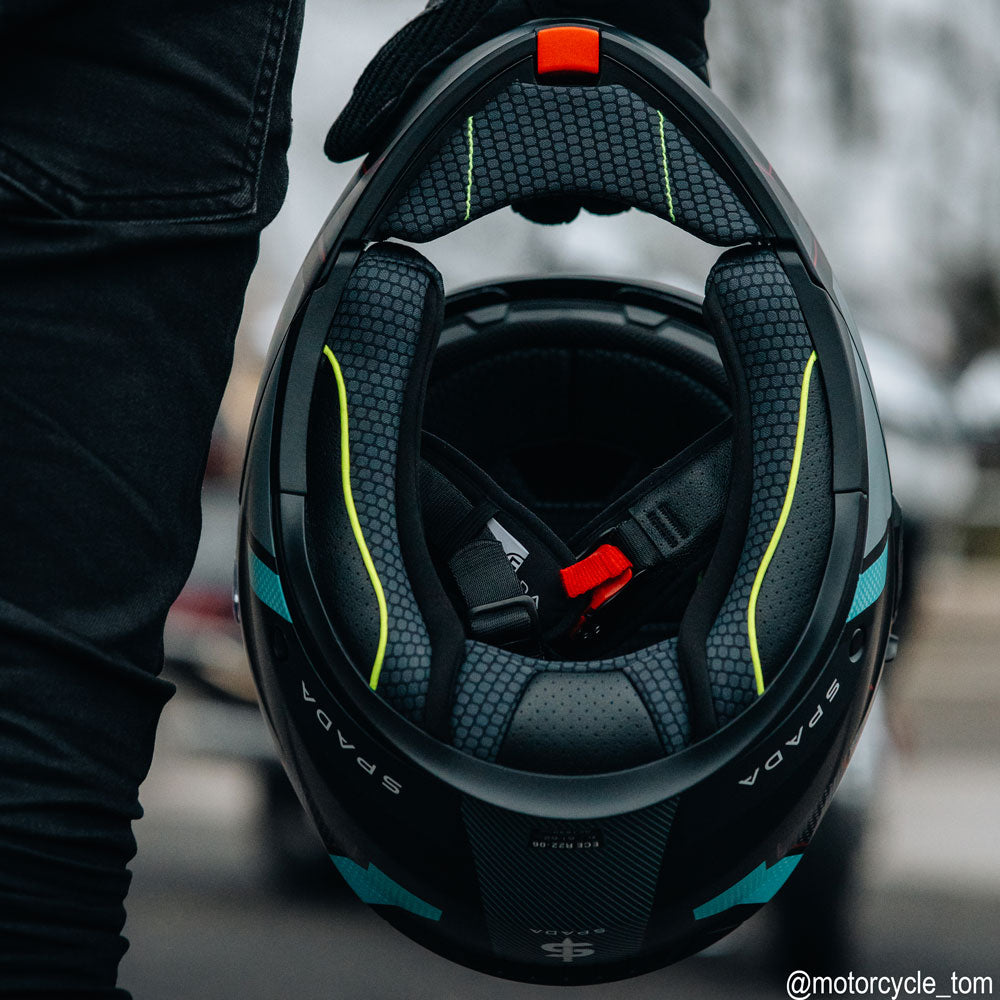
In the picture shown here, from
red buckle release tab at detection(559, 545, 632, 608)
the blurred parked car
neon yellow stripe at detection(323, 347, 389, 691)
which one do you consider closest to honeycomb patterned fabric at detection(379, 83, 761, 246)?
neon yellow stripe at detection(323, 347, 389, 691)

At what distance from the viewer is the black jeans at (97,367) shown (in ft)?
2.83

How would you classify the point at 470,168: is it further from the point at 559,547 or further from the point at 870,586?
the point at 870,586

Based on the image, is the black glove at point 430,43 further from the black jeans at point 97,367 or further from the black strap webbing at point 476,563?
the black strap webbing at point 476,563

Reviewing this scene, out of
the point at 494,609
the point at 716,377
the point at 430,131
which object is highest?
the point at 430,131

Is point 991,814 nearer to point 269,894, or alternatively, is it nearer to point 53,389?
point 269,894

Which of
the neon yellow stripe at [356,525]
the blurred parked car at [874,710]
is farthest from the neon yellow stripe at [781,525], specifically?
the blurred parked car at [874,710]

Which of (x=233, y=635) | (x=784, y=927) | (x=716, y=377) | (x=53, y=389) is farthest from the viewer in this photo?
(x=233, y=635)

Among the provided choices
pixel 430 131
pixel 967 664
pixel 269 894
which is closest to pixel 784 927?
pixel 269 894

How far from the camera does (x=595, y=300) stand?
1282 millimetres

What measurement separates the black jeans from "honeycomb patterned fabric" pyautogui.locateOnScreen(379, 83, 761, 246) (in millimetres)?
172

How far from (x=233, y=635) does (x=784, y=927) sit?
153 centimetres

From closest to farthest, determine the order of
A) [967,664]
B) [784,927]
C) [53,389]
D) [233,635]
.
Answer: [53,389], [784,927], [233,635], [967,664]

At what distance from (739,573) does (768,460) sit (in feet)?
0.28

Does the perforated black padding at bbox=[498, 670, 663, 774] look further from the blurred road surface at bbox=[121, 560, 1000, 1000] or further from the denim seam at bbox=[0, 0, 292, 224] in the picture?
the blurred road surface at bbox=[121, 560, 1000, 1000]
